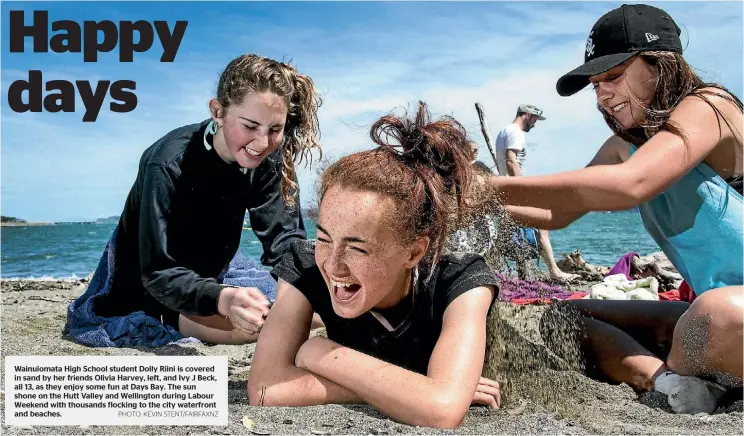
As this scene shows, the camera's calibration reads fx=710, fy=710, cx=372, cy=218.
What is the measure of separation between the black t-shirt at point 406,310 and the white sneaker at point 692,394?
2.84 feet

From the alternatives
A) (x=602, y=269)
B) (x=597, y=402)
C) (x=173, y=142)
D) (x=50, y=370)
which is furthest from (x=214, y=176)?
(x=602, y=269)

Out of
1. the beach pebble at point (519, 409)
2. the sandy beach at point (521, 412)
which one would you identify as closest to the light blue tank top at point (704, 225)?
the sandy beach at point (521, 412)

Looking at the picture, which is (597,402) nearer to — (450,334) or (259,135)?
(450,334)

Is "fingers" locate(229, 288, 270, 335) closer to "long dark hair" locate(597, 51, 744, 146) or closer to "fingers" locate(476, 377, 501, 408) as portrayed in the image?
"fingers" locate(476, 377, 501, 408)

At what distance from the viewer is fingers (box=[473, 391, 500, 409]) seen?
259cm

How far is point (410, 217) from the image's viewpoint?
2.44 metres

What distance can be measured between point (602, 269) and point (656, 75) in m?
6.51

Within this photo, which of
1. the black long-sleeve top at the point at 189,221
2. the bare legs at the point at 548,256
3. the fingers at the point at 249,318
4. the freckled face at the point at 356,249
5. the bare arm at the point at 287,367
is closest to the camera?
the freckled face at the point at 356,249

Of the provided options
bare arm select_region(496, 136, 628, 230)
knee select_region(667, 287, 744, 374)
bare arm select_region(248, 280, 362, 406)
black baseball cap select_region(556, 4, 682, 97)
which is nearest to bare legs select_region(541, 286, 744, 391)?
knee select_region(667, 287, 744, 374)

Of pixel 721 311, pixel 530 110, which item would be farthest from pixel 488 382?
pixel 530 110

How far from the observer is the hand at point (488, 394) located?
8.51 ft

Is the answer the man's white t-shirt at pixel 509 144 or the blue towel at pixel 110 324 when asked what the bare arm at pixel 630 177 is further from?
the man's white t-shirt at pixel 509 144

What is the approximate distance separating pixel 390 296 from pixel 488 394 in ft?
1.69

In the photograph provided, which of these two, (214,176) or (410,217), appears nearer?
(410,217)
